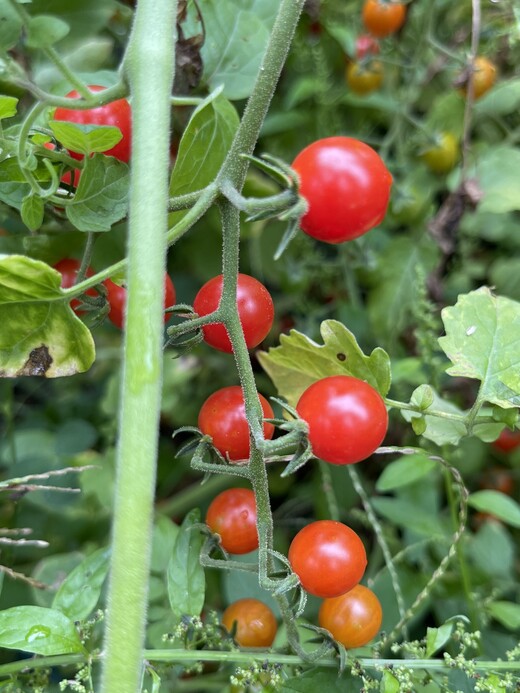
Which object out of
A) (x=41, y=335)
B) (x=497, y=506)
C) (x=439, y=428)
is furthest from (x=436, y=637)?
(x=41, y=335)

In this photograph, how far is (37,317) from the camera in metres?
0.56

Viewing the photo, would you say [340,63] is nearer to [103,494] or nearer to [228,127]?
[228,127]

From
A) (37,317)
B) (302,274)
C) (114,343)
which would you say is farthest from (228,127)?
(114,343)

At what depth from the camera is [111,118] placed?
24.4 inches

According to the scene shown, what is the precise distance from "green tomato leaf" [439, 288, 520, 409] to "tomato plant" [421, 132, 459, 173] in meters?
0.49

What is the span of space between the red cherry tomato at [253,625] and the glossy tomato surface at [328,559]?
9 centimetres

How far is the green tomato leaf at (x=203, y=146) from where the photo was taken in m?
0.59

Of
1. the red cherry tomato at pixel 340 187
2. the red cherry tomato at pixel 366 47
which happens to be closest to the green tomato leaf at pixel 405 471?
the red cherry tomato at pixel 340 187

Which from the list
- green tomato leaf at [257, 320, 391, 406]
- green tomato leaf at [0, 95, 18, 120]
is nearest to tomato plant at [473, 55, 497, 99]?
green tomato leaf at [257, 320, 391, 406]

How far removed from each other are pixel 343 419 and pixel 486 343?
0.59ft

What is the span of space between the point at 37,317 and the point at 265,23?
17.6 inches

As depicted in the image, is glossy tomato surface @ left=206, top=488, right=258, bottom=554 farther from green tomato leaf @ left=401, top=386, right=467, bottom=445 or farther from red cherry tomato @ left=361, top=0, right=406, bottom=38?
red cherry tomato @ left=361, top=0, right=406, bottom=38

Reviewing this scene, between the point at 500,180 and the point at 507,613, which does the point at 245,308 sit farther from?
the point at 500,180

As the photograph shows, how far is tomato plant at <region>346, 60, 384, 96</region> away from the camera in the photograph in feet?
3.58
